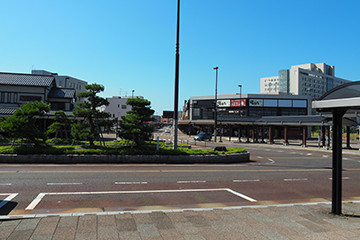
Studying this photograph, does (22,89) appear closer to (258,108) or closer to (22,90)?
(22,90)

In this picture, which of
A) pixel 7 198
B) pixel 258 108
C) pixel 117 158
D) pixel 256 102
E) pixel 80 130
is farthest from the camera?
pixel 258 108

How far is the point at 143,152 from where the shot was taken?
58.0 feet

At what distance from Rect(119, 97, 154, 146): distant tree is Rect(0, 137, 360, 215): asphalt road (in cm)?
441

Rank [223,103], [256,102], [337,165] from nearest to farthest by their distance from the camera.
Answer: [337,165], [256,102], [223,103]

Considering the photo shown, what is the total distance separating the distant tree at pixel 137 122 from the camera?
60.5ft

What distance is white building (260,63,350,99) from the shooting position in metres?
130

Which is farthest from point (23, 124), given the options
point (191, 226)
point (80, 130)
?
point (191, 226)

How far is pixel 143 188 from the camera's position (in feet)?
33.6

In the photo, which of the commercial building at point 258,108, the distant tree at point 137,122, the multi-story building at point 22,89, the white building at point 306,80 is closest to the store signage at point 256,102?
the commercial building at point 258,108

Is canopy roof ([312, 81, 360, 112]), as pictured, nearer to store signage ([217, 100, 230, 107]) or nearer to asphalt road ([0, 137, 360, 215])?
asphalt road ([0, 137, 360, 215])

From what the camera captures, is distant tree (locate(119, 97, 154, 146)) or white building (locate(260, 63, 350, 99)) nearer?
distant tree (locate(119, 97, 154, 146))

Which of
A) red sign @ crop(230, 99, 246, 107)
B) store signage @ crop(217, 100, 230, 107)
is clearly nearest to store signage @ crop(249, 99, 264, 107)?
red sign @ crop(230, 99, 246, 107)

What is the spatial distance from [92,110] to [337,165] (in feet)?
52.8

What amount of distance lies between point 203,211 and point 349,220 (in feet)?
12.7
